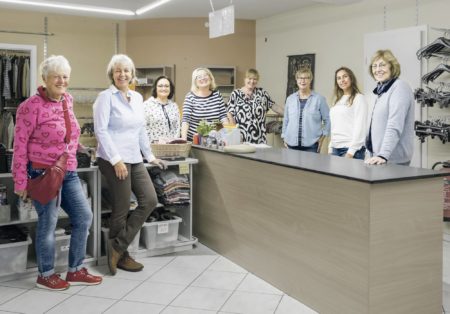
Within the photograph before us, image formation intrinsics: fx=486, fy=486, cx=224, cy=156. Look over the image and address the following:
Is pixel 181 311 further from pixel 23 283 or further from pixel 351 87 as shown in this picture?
pixel 351 87

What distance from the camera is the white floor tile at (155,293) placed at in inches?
119

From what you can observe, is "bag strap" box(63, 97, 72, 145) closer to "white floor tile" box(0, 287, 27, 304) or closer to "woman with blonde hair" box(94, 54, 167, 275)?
"woman with blonde hair" box(94, 54, 167, 275)

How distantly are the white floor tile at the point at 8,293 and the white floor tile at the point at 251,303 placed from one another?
4.36 ft

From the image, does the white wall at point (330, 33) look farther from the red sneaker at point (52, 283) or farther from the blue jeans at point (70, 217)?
the red sneaker at point (52, 283)

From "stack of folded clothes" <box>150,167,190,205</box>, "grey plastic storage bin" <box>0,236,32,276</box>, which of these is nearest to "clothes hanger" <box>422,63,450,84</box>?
"stack of folded clothes" <box>150,167,190,205</box>

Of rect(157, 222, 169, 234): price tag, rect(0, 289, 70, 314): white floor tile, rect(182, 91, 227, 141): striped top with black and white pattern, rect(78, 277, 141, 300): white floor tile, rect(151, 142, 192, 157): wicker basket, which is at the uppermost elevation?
rect(182, 91, 227, 141): striped top with black and white pattern

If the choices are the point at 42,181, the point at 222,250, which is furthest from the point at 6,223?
the point at 222,250

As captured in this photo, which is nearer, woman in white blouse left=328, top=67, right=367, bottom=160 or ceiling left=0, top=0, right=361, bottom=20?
woman in white blouse left=328, top=67, right=367, bottom=160

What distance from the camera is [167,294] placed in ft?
10.2

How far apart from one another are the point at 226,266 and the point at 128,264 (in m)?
0.72

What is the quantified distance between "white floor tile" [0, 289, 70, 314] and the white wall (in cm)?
400

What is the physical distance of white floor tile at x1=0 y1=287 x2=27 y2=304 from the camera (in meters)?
3.03

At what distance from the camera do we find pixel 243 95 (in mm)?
4805

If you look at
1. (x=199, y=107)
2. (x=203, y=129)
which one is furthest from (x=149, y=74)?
(x=203, y=129)
